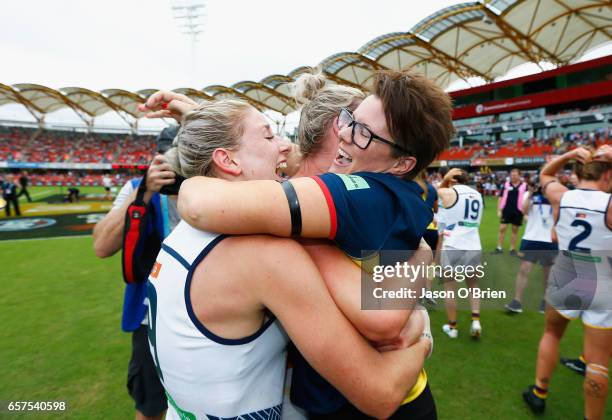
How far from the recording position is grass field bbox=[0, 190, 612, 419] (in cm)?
322

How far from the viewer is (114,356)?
4.18 metres

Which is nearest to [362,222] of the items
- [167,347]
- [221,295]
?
[221,295]

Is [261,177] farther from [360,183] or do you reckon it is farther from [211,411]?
[211,411]

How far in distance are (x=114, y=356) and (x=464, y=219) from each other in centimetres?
574

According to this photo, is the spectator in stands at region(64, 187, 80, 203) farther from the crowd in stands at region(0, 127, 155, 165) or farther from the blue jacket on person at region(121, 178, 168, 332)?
the crowd in stands at region(0, 127, 155, 165)

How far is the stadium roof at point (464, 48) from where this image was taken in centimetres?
2697

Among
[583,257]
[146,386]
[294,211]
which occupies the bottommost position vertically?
[146,386]

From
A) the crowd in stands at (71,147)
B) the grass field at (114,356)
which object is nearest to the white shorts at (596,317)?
the grass field at (114,356)

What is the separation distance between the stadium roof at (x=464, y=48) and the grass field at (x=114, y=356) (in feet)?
57.4

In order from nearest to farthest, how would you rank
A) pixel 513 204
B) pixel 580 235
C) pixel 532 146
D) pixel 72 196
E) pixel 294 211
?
pixel 294 211 < pixel 580 235 < pixel 513 204 < pixel 72 196 < pixel 532 146

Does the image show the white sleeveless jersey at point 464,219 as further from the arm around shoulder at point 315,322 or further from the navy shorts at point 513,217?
the arm around shoulder at point 315,322

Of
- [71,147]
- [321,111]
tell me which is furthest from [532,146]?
[71,147]

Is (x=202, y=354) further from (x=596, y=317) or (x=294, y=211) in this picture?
(x=596, y=317)

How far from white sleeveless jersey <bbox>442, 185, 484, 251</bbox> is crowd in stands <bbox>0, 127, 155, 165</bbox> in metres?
56.2
